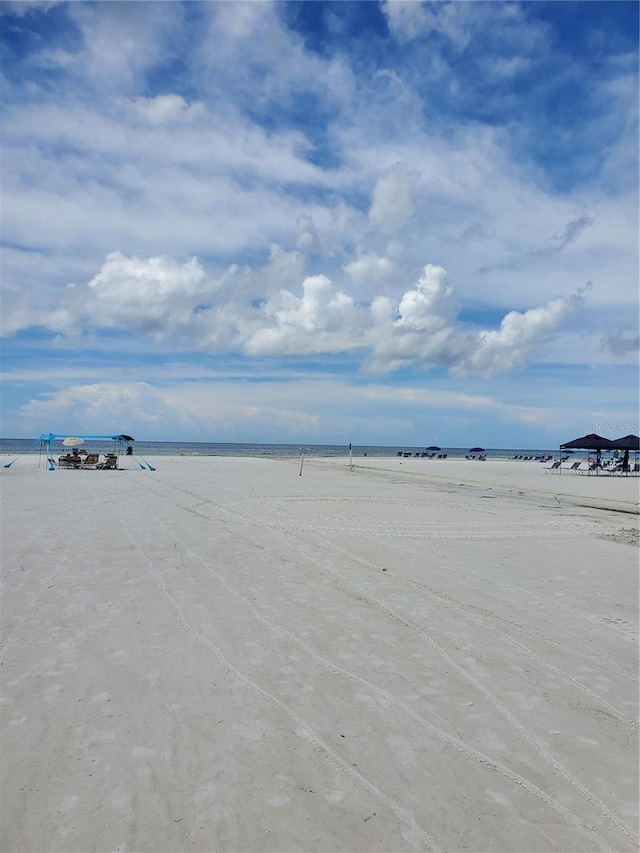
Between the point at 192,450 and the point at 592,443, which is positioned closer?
the point at 592,443

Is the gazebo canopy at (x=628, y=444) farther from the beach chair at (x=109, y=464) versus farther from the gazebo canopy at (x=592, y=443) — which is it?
the beach chair at (x=109, y=464)

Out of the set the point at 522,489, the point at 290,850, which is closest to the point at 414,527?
the point at 290,850

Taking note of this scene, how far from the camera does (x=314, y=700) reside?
400 centimetres

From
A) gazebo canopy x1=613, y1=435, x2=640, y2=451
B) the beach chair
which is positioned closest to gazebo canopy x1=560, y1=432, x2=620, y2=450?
gazebo canopy x1=613, y1=435, x2=640, y2=451

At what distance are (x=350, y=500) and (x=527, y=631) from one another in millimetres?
12054

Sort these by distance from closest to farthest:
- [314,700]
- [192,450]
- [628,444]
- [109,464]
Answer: [314,700] < [109,464] < [628,444] < [192,450]

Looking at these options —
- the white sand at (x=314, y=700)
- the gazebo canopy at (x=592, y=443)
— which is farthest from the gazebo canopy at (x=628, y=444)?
the white sand at (x=314, y=700)

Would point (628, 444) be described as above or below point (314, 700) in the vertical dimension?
above

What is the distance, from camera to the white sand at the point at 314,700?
9.21 feet

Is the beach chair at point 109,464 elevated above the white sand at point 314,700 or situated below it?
above

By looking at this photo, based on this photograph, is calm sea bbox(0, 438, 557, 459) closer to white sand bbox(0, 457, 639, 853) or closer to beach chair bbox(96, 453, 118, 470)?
beach chair bbox(96, 453, 118, 470)

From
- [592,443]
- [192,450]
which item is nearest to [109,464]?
[592,443]

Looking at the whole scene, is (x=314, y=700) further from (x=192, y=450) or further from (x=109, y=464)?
(x=192, y=450)

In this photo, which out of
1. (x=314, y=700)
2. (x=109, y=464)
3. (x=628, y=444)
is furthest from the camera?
(x=628, y=444)
